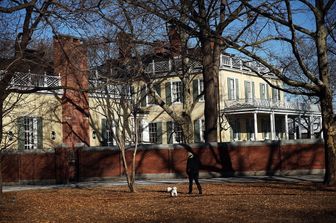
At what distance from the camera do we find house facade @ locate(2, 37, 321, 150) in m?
26.5

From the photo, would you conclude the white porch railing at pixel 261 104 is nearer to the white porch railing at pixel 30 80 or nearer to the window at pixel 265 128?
the window at pixel 265 128

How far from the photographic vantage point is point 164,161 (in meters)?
29.5

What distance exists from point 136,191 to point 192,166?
3.58 meters

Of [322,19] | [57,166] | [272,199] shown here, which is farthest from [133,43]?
Result: [57,166]

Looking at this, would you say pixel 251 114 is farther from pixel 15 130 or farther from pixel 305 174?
pixel 15 130

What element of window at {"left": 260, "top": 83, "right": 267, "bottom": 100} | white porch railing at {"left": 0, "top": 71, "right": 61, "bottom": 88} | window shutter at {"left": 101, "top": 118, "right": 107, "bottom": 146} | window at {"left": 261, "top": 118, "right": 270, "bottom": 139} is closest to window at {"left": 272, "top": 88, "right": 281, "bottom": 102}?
window at {"left": 260, "top": 83, "right": 267, "bottom": 100}

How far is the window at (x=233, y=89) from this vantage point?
43206 mm

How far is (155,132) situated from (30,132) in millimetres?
13261

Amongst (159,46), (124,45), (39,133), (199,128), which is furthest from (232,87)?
(124,45)

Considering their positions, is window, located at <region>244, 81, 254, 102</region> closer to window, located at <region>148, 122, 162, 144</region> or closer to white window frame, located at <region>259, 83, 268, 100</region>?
white window frame, located at <region>259, 83, 268, 100</region>

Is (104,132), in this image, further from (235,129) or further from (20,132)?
(235,129)

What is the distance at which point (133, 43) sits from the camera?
21594mm

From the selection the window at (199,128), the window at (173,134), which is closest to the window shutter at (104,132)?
the window at (173,134)

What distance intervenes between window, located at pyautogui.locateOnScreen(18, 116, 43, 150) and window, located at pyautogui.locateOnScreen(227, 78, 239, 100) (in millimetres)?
16808
